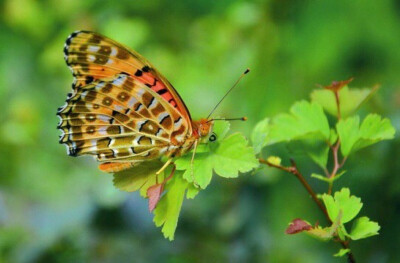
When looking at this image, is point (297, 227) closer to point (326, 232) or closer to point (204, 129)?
→ point (326, 232)

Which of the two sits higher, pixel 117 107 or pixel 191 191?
pixel 117 107

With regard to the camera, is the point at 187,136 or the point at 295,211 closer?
the point at 187,136

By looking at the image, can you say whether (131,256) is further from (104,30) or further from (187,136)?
(187,136)

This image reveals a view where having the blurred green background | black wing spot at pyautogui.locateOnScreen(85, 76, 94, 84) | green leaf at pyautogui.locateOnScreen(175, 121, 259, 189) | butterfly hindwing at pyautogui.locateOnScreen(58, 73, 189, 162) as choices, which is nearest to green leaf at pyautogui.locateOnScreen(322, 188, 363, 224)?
green leaf at pyautogui.locateOnScreen(175, 121, 259, 189)

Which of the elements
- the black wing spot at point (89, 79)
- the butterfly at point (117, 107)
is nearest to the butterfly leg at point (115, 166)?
the butterfly at point (117, 107)

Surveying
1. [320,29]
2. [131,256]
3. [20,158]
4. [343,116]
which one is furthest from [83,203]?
[343,116]

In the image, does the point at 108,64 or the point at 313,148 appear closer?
the point at 313,148

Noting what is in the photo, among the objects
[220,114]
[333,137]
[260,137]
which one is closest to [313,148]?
[333,137]

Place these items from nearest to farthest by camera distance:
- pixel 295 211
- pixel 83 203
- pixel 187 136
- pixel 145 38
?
1. pixel 187 136
2. pixel 295 211
3. pixel 83 203
4. pixel 145 38
